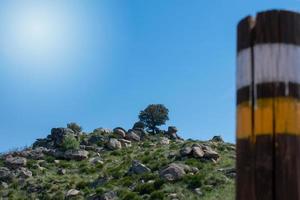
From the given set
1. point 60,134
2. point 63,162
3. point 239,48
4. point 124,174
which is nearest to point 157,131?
point 60,134

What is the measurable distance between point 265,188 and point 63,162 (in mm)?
50001

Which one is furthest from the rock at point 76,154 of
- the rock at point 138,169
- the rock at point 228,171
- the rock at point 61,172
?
the rock at point 228,171

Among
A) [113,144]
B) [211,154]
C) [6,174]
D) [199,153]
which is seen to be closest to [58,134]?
[113,144]

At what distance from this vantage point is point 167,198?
3412 centimetres

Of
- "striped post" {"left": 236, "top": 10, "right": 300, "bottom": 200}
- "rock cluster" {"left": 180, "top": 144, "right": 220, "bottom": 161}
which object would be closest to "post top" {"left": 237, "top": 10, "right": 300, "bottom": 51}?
"striped post" {"left": 236, "top": 10, "right": 300, "bottom": 200}

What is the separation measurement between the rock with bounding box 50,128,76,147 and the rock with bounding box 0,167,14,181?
1070cm

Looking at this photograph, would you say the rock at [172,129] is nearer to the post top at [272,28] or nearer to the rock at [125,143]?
the rock at [125,143]

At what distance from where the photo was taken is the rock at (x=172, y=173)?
37703 millimetres

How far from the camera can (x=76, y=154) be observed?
5312 cm

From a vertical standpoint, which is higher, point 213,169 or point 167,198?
point 213,169

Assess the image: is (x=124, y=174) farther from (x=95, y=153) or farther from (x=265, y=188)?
(x=265, y=188)

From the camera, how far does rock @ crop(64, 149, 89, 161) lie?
173ft

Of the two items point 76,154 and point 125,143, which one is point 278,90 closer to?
point 76,154

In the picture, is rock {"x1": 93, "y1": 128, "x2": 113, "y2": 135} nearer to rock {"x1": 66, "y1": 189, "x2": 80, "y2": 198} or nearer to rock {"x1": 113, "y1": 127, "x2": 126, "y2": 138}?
rock {"x1": 113, "y1": 127, "x2": 126, "y2": 138}
